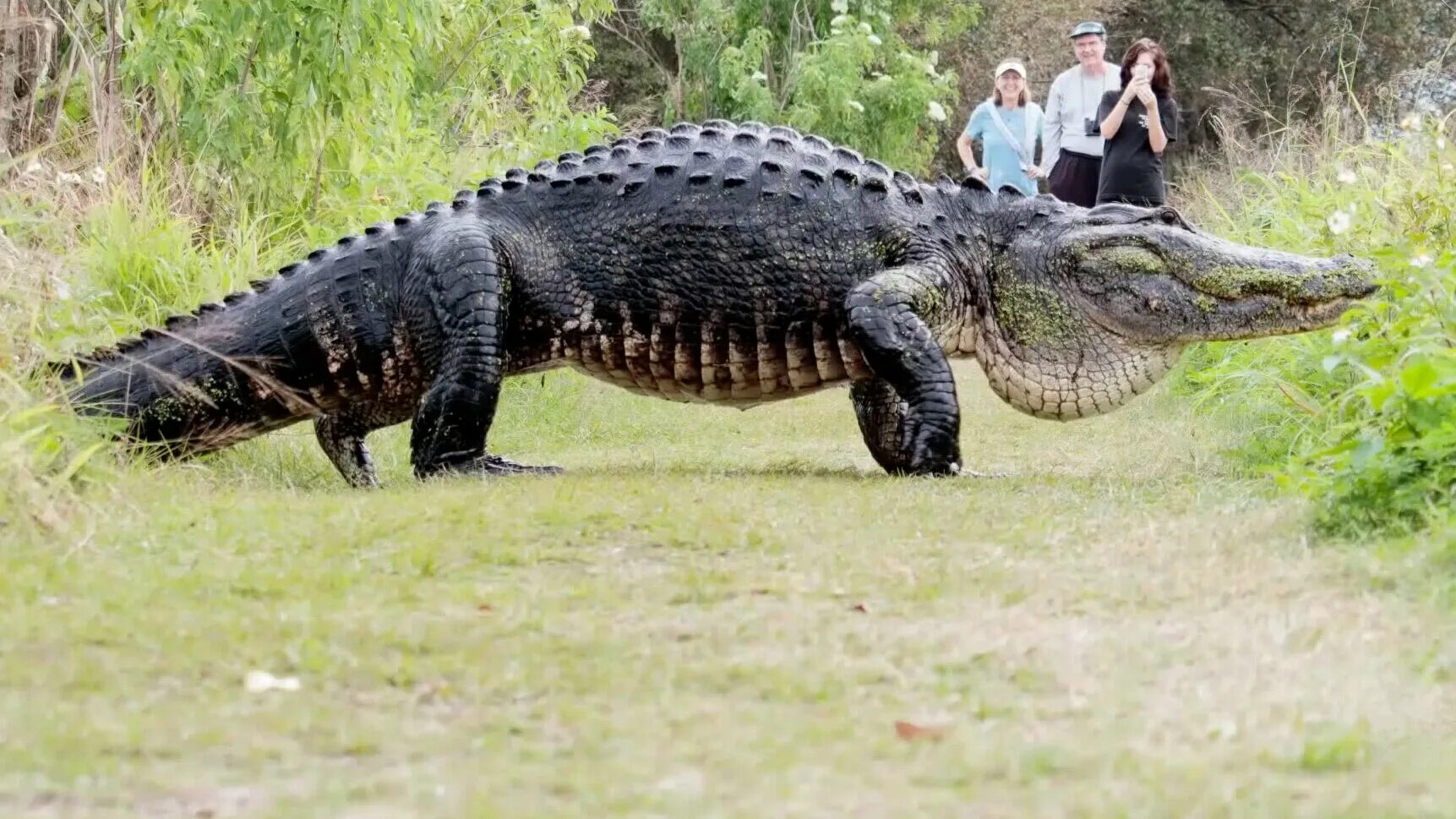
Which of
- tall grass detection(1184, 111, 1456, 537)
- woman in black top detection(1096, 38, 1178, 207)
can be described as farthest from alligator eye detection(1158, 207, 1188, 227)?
woman in black top detection(1096, 38, 1178, 207)

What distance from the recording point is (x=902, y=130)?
20.9m

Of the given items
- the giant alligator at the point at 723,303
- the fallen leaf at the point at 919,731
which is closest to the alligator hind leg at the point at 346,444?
the giant alligator at the point at 723,303

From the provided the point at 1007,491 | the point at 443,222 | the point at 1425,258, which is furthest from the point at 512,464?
the point at 1425,258

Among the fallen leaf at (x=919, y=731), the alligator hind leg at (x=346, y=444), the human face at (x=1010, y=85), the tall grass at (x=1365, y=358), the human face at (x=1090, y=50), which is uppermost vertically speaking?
the human face at (x=1090, y=50)

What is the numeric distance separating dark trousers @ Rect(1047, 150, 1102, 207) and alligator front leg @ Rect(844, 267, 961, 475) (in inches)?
184

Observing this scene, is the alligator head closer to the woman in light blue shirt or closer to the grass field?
the grass field

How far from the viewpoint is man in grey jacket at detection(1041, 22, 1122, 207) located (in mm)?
11219

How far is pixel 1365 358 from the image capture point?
5.77 m

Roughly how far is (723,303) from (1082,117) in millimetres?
5040

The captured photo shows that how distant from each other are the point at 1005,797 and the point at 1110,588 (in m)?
1.65

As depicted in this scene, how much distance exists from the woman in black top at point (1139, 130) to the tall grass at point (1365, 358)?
0.68m

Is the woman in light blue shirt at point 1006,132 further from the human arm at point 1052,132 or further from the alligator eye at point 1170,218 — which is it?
the alligator eye at point 1170,218

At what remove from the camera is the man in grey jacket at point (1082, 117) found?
11.2 metres

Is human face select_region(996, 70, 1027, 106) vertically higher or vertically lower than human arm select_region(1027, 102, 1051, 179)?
higher
